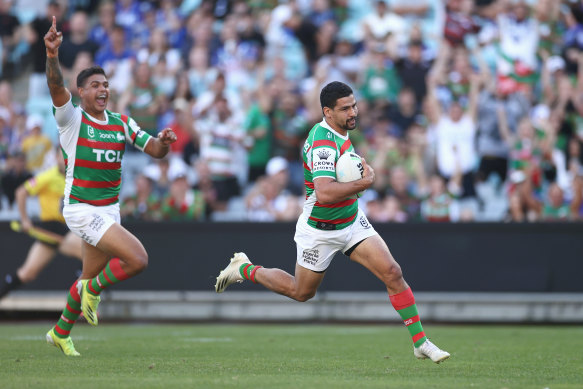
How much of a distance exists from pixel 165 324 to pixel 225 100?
13.7ft

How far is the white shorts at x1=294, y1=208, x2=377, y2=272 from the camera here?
28.9ft

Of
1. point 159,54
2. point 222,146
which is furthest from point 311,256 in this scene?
point 159,54

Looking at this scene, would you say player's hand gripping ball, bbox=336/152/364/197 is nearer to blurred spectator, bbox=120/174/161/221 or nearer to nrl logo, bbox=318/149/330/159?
nrl logo, bbox=318/149/330/159

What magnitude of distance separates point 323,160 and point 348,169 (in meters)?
0.23

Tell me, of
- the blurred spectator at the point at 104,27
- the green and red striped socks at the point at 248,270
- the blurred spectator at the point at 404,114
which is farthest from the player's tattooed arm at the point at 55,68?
the blurred spectator at the point at 104,27

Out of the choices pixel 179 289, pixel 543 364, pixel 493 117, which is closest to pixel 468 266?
pixel 493 117

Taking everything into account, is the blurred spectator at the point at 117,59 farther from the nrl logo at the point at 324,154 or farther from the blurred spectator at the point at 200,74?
the nrl logo at the point at 324,154

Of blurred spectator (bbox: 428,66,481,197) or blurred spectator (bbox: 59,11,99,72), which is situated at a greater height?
blurred spectator (bbox: 59,11,99,72)

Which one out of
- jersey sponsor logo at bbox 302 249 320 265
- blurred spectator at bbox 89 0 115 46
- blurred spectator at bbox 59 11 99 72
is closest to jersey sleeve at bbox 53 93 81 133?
jersey sponsor logo at bbox 302 249 320 265

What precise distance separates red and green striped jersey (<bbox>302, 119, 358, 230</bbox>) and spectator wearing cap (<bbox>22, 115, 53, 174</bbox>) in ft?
32.1


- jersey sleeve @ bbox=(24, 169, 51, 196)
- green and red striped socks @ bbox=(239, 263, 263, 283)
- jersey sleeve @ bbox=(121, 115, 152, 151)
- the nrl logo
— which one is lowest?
green and red striped socks @ bbox=(239, 263, 263, 283)

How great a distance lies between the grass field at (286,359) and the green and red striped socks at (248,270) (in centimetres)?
79

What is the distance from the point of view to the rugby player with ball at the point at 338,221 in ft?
27.9

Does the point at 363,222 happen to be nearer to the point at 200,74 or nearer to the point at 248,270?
the point at 248,270
